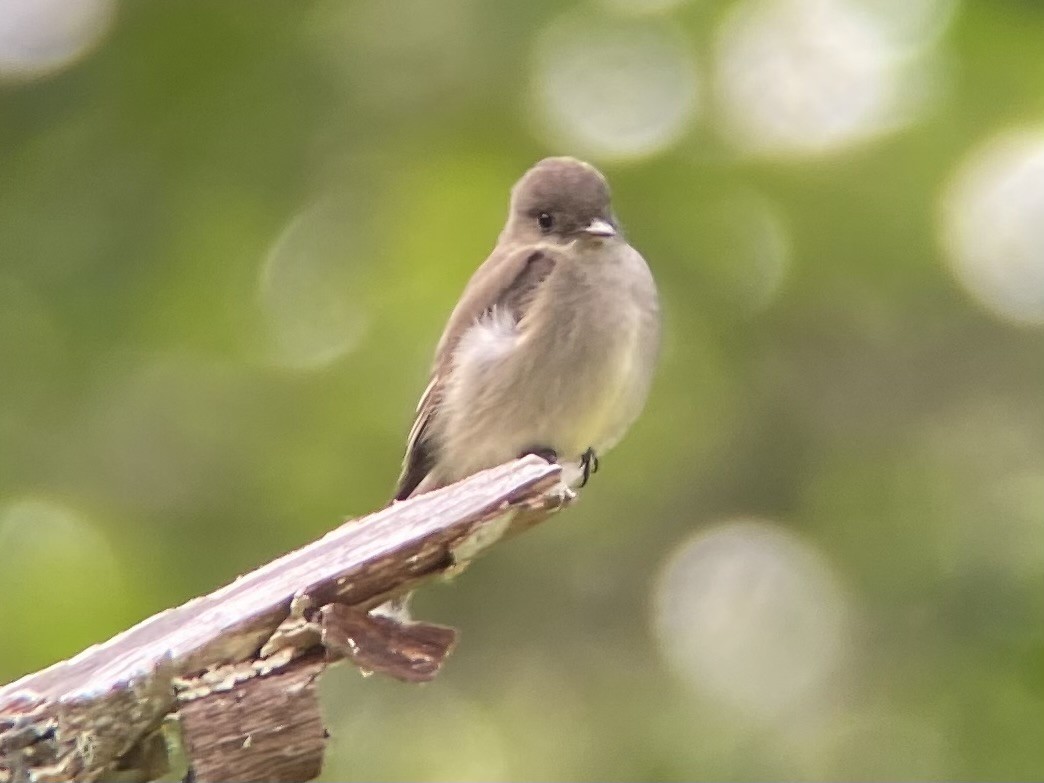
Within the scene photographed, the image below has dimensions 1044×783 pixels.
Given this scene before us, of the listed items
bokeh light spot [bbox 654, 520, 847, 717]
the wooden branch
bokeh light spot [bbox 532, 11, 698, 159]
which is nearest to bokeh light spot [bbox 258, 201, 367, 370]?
bokeh light spot [bbox 532, 11, 698, 159]

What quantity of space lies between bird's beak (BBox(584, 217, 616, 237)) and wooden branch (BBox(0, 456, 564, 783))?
7.07 feet

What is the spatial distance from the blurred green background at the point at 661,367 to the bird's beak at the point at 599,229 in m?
1.41

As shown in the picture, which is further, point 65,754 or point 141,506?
point 141,506

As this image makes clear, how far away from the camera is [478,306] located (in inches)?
210

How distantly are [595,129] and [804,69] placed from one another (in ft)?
2.49

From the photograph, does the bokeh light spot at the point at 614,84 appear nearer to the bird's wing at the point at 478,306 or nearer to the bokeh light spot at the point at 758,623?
the bird's wing at the point at 478,306

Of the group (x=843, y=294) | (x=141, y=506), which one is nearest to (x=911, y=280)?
(x=843, y=294)

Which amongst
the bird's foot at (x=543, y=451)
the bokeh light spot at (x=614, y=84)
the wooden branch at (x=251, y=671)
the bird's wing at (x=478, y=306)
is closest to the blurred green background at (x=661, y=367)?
the bokeh light spot at (x=614, y=84)

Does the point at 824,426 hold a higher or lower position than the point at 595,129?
lower

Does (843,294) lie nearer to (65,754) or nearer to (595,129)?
(595,129)

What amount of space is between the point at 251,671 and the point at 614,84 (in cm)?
437

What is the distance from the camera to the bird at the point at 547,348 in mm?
5078

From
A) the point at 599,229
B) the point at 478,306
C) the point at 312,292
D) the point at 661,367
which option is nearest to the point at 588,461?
the point at 478,306

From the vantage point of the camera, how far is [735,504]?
7527mm
